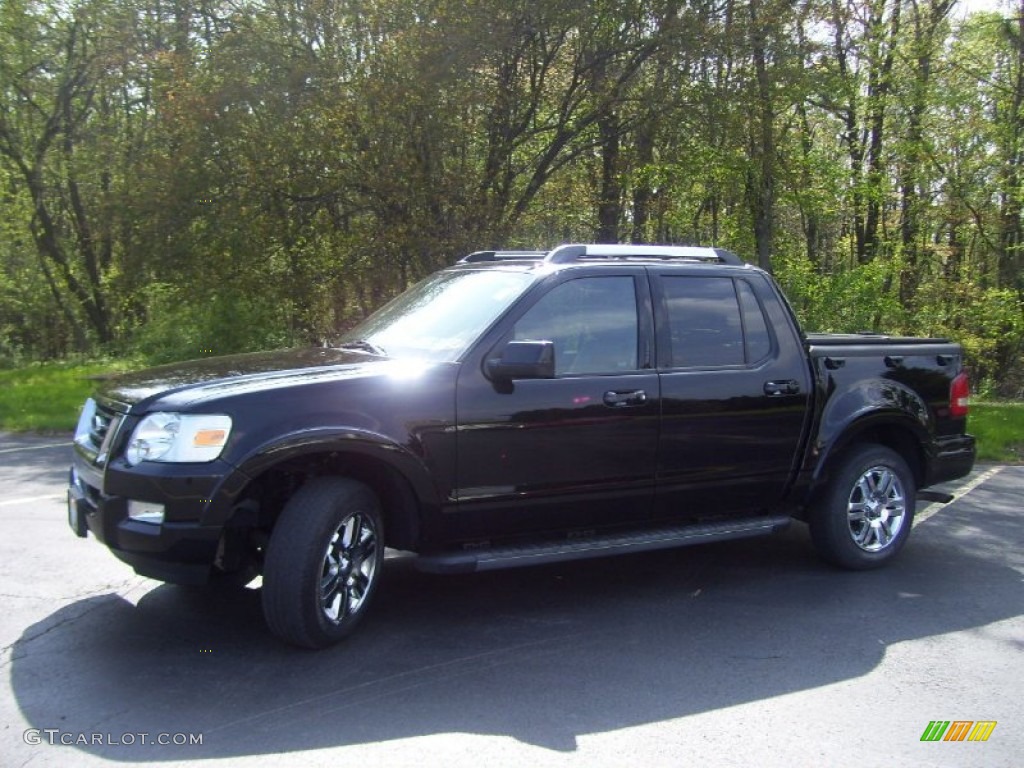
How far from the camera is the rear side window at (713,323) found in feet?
17.8

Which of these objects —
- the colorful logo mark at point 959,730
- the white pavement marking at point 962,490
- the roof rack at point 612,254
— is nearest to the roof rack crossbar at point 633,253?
the roof rack at point 612,254

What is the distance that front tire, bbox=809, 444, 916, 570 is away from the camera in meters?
5.88

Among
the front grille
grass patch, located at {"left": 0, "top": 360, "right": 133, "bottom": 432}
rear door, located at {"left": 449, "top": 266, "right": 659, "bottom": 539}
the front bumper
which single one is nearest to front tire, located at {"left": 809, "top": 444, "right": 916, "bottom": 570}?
rear door, located at {"left": 449, "top": 266, "right": 659, "bottom": 539}

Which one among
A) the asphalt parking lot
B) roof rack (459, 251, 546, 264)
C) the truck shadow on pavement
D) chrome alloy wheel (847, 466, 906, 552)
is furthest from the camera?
chrome alloy wheel (847, 466, 906, 552)

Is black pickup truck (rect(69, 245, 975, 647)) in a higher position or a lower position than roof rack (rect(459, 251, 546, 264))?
lower

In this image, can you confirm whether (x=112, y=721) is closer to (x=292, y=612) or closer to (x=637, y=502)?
(x=292, y=612)

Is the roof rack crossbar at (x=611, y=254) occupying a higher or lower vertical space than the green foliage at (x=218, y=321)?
higher

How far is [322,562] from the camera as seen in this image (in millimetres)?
4254

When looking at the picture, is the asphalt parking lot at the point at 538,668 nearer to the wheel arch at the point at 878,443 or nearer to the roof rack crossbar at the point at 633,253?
the wheel arch at the point at 878,443

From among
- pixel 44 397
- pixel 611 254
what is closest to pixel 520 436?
pixel 611 254

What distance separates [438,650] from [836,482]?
9.34ft

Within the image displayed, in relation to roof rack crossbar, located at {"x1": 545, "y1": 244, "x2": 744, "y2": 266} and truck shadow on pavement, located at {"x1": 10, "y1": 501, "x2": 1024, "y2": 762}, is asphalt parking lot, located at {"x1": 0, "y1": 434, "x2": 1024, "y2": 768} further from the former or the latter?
roof rack crossbar, located at {"x1": 545, "y1": 244, "x2": 744, "y2": 266}

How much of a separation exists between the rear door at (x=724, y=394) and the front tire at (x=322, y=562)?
1.71 metres

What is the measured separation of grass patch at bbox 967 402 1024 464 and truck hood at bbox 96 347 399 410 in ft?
27.0
